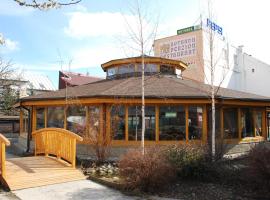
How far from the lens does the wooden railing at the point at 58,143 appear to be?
11406 mm

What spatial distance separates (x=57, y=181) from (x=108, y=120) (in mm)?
4453

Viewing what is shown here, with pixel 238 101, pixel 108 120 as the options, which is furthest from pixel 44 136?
pixel 238 101

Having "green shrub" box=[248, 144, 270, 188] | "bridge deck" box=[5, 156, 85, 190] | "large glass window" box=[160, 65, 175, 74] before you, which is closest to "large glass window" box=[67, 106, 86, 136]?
"bridge deck" box=[5, 156, 85, 190]

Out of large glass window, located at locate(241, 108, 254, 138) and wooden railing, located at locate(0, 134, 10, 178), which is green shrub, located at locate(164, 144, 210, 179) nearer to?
wooden railing, located at locate(0, 134, 10, 178)

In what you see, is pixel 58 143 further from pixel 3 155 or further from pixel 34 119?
pixel 34 119

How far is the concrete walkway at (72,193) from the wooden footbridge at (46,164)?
1.33ft

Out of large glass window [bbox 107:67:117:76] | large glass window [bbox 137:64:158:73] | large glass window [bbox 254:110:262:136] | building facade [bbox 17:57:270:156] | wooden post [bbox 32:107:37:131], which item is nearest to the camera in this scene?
building facade [bbox 17:57:270:156]

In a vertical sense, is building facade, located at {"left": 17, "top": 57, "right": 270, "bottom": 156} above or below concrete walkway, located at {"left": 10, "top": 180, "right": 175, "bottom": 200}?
above

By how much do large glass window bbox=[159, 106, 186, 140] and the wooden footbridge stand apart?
452 centimetres

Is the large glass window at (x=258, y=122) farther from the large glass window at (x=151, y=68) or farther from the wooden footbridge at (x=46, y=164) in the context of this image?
the wooden footbridge at (x=46, y=164)

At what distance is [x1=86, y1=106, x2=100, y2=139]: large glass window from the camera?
12562 mm

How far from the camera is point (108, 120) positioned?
14047 millimetres

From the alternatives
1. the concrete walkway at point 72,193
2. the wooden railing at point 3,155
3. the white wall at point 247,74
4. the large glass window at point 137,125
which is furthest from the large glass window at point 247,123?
the white wall at point 247,74

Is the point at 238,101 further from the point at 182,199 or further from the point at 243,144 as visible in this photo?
the point at 182,199
